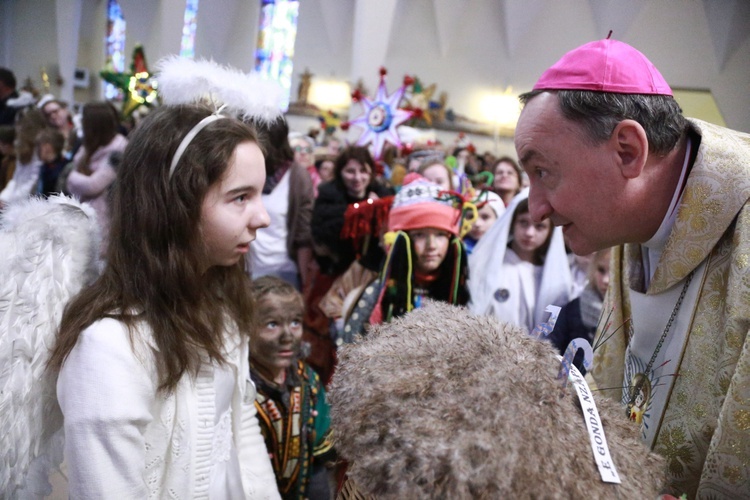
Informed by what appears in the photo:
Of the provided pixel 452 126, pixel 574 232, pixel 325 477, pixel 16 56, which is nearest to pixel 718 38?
pixel 574 232

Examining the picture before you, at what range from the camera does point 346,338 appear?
3.23 meters

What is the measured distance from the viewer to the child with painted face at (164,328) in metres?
1.30

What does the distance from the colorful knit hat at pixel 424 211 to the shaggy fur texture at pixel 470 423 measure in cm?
240

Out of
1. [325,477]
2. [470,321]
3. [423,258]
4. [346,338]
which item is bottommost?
[325,477]

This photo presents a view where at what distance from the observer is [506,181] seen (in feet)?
18.2

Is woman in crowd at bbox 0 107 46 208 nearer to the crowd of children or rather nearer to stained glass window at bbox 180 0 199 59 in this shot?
stained glass window at bbox 180 0 199 59

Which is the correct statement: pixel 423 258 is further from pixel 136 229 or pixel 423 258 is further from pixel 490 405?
pixel 490 405

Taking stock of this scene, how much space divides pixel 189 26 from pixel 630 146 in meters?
5.28

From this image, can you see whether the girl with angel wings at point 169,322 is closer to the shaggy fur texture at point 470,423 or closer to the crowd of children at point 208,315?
the crowd of children at point 208,315

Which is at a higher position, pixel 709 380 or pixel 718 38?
pixel 718 38

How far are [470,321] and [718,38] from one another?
198 cm

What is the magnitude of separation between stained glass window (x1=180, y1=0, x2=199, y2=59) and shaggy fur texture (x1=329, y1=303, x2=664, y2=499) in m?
4.76

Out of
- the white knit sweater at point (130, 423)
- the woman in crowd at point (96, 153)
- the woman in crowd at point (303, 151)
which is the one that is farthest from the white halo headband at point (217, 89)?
the woman in crowd at point (303, 151)

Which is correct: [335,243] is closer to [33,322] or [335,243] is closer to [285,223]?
[285,223]
